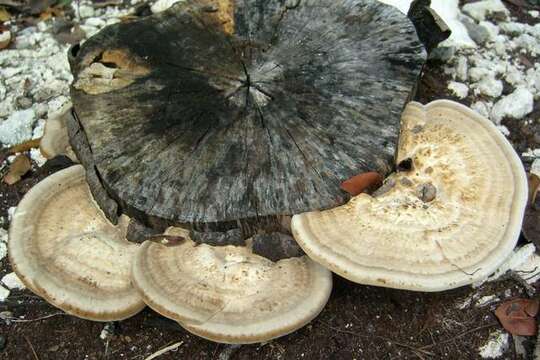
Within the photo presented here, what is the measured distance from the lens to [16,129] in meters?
3.91

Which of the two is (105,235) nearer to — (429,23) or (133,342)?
(133,342)

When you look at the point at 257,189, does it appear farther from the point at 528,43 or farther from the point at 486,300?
the point at 528,43

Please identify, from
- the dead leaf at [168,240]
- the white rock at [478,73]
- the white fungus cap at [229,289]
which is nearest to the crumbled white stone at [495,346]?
the white fungus cap at [229,289]

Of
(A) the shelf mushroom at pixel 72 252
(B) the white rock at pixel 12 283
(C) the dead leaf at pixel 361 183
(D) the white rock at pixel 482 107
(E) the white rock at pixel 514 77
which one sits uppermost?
(C) the dead leaf at pixel 361 183

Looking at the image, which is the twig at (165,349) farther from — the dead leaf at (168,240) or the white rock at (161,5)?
the white rock at (161,5)

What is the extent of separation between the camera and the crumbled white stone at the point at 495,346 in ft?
9.09

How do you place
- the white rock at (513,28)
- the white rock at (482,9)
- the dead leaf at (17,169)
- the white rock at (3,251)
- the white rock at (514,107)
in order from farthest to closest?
1. the white rock at (482,9)
2. the white rock at (513,28)
3. the white rock at (514,107)
4. the dead leaf at (17,169)
5. the white rock at (3,251)

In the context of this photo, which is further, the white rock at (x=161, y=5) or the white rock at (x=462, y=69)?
the white rock at (x=161, y=5)

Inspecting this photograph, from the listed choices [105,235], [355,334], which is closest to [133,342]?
[105,235]

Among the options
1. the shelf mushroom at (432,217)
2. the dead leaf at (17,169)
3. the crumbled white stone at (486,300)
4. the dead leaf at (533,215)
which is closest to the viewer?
the shelf mushroom at (432,217)

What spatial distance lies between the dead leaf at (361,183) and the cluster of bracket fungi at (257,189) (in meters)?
0.05

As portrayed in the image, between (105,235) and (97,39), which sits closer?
(105,235)

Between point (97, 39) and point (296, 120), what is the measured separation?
4.43 ft

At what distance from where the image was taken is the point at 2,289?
3146 millimetres
